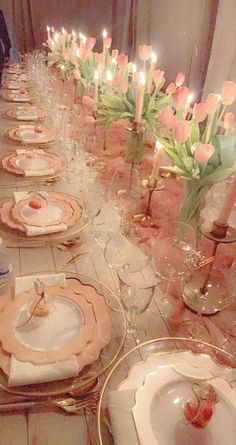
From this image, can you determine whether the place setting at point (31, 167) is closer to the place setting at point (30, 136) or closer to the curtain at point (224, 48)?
the place setting at point (30, 136)

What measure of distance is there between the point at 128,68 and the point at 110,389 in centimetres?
163

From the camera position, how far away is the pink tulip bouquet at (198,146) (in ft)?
3.38

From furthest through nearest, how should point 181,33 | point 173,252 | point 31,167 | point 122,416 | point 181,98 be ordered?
point 181,33
point 31,167
point 181,98
point 173,252
point 122,416

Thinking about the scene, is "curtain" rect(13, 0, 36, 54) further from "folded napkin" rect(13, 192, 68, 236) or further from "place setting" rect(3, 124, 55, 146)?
"folded napkin" rect(13, 192, 68, 236)

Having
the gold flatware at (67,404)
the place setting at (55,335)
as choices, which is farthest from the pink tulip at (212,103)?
the gold flatware at (67,404)

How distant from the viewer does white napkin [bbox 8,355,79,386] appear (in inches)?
25.6

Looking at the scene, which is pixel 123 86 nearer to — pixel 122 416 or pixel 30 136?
pixel 30 136

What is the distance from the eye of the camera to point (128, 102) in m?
1.58

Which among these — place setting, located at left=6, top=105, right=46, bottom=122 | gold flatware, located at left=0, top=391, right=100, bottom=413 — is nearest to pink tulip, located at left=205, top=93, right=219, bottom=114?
gold flatware, located at left=0, top=391, right=100, bottom=413

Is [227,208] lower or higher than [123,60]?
lower

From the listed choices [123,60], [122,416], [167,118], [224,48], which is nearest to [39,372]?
[122,416]

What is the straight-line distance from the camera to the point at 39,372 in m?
0.66

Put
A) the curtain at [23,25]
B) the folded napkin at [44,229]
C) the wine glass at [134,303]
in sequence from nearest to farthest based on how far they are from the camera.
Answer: the wine glass at [134,303], the folded napkin at [44,229], the curtain at [23,25]

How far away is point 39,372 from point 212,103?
817 mm
